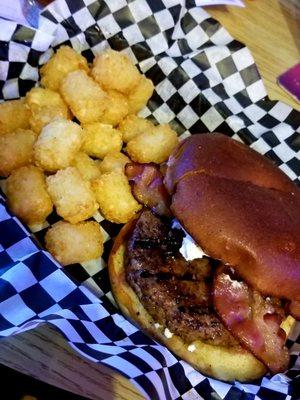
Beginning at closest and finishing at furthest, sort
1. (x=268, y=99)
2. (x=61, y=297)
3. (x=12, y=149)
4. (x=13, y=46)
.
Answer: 1. (x=61, y=297)
2. (x=12, y=149)
3. (x=13, y=46)
4. (x=268, y=99)

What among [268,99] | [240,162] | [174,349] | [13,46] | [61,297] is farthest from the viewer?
[268,99]

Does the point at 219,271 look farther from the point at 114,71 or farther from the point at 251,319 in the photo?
the point at 114,71

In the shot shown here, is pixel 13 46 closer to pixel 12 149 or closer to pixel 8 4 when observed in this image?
pixel 8 4

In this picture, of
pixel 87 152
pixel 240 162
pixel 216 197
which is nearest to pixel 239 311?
pixel 216 197

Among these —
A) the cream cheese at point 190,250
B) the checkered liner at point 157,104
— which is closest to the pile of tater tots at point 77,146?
the checkered liner at point 157,104

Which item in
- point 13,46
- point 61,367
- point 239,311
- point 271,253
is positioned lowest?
point 61,367

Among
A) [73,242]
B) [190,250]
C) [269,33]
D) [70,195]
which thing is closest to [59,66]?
[70,195]

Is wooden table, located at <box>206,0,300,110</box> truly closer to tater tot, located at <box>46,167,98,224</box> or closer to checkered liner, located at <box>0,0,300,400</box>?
checkered liner, located at <box>0,0,300,400</box>
